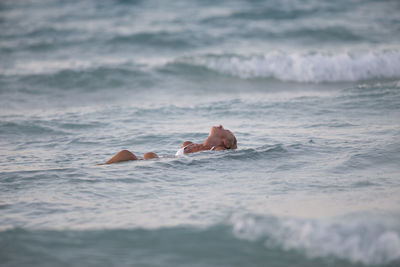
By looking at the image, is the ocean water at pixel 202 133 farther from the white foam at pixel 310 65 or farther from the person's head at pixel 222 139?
the person's head at pixel 222 139

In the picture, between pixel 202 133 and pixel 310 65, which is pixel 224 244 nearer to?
pixel 202 133

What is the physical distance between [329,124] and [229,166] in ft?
9.83

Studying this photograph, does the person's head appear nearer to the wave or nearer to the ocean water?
the ocean water

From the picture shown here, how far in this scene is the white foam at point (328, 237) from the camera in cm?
377

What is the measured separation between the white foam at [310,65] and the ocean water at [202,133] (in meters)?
0.05

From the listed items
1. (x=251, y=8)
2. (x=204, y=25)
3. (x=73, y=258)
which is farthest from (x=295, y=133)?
(x=251, y=8)

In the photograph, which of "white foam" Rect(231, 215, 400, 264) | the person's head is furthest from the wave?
the person's head

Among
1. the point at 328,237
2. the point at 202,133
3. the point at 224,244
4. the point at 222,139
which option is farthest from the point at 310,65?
the point at 224,244

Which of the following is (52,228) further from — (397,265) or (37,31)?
(37,31)

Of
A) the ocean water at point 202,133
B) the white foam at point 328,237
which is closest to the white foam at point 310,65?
the ocean water at point 202,133

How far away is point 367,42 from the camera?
1636 cm

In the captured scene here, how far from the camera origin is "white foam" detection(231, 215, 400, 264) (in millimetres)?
3773

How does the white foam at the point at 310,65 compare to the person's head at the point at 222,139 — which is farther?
the white foam at the point at 310,65

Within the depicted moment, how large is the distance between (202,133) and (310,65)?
22.6 feet
